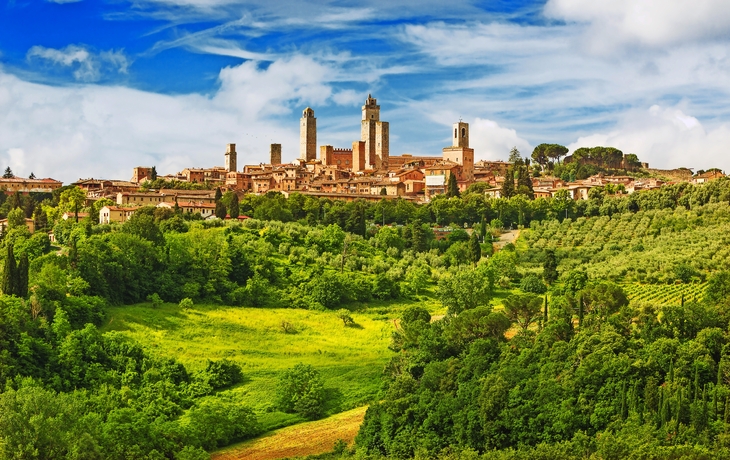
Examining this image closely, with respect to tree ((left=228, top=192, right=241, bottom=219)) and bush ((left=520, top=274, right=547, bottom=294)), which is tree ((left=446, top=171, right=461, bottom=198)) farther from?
bush ((left=520, top=274, right=547, bottom=294))

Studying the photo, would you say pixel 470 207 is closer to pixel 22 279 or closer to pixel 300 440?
pixel 22 279

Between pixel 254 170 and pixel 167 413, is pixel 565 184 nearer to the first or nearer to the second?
pixel 254 170

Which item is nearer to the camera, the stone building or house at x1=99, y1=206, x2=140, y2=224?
house at x1=99, y1=206, x2=140, y2=224

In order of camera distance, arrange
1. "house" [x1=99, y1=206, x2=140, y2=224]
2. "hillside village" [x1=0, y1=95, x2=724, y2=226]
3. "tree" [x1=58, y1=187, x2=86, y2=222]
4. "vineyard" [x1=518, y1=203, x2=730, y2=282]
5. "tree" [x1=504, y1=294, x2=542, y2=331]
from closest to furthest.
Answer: "tree" [x1=504, y1=294, x2=542, y2=331]
"vineyard" [x1=518, y1=203, x2=730, y2=282]
"house" [x1=99, y1=206, x2=140, y2=224]
"tree" [x1=58, y1=187, x2=86, y2=222]
"hillside village" [x1=0, y1=95, x2=724, y2=226]

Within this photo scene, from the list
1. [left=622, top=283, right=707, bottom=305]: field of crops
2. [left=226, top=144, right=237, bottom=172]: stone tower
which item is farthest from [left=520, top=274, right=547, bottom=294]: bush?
[left=226, top=144, right=237, bottom=172]: stone tower

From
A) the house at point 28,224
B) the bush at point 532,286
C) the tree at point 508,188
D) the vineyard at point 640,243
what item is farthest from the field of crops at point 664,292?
the house at point 28,224

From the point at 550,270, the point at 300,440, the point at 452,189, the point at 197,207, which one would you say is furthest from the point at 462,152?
the point at 300,440
